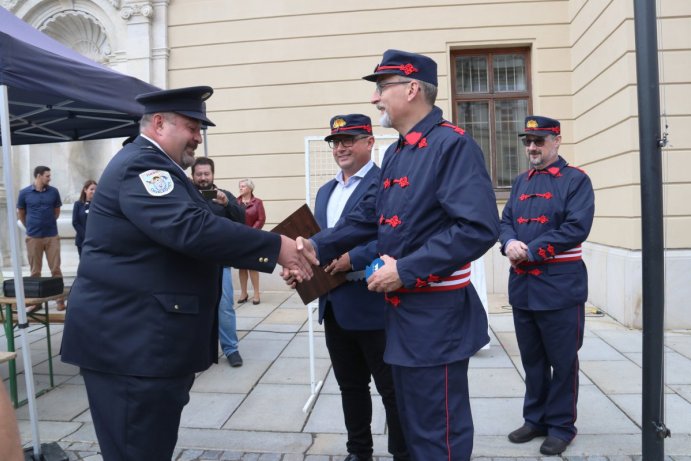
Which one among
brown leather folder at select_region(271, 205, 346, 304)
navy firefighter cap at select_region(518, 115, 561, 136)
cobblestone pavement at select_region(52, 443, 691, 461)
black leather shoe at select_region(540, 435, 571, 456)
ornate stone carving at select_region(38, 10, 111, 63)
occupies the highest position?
ornate stone carving at select_region(38, 10, 111, 63)

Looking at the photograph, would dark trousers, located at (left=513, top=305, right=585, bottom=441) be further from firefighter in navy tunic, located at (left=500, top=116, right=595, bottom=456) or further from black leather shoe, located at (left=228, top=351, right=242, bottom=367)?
black leather shoe, located at (left=228, top=351, right=242, bottom=367)

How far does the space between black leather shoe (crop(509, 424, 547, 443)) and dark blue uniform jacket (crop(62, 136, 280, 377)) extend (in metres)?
2.25

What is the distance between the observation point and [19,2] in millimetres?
9570

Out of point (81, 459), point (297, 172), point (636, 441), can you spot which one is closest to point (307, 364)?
point (81, 459)

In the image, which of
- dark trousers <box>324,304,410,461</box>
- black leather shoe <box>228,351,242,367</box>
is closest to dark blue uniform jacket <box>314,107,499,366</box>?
dark trousers <box>324,304,410,461</box>

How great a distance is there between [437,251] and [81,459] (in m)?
2.72

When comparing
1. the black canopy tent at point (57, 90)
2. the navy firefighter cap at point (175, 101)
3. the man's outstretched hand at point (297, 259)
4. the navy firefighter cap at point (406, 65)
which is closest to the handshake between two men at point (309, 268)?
the man's outstretched hand at point (297, 259)

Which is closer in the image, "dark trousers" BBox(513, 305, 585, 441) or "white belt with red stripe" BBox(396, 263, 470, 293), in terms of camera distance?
"white belt with red stripe" BBox(396, 263, 470, 293)

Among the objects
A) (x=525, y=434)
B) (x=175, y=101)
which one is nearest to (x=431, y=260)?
(x=175, y=101)

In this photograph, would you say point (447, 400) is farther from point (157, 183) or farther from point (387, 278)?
point (157, 183)

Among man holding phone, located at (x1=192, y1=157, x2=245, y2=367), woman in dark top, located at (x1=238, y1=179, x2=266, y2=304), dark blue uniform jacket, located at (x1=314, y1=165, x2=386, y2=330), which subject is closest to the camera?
dark blue uniform jacket, located at (x1=314, y1=165, x2=386, y2=330)

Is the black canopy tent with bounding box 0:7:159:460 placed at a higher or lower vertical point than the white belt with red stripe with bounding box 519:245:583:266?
higher

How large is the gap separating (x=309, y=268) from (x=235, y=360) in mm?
2821

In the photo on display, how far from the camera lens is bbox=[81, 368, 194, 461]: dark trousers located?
83.0 inches
